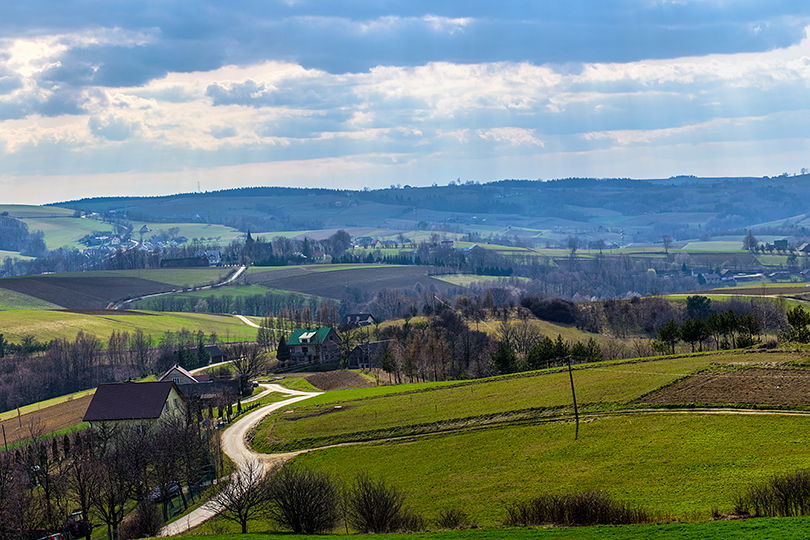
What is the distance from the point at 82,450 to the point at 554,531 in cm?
4610

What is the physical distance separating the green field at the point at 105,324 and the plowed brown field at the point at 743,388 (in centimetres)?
11364

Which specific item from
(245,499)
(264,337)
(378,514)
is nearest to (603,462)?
(378,514)

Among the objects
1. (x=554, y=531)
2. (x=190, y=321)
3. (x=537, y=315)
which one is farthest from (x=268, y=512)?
(x=190, y=321)

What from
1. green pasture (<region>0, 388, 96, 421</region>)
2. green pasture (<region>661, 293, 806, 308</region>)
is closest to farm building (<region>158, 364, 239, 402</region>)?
green pasture (<region>0, 388, 96, 421</region>)

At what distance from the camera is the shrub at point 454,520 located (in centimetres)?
4094

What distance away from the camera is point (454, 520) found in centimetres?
4159

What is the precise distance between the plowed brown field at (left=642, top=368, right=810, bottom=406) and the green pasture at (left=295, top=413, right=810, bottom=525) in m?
3.18

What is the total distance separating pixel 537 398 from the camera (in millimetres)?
68000

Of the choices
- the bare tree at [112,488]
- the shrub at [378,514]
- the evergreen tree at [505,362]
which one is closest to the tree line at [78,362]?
the evergreen tree at [505,362]

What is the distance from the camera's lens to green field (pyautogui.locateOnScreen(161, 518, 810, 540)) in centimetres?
3048

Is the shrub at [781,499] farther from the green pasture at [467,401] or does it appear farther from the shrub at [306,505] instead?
the green pasture at [467,401]

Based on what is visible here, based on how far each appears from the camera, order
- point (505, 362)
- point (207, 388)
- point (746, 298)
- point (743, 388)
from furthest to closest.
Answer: point (746, 298) → point (207, 388) → point (505, 362) → point (743, 388)

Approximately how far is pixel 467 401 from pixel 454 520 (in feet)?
106

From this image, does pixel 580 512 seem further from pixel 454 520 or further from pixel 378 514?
pixel 378 514
